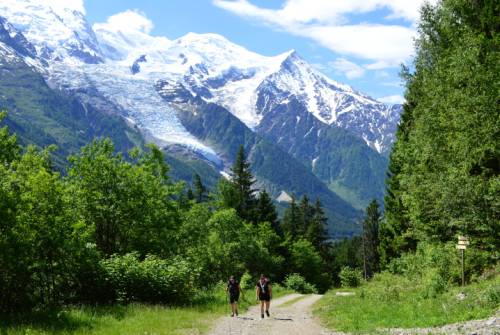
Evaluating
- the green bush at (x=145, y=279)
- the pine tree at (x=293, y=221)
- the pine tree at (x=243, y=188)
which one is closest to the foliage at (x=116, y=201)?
the green bush at (x=145, y=279)

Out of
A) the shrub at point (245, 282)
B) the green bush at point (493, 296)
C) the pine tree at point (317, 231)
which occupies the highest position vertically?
the pine tree at point (317, 231)

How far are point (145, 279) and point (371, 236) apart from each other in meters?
88.0

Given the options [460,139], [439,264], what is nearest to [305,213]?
[439,264]

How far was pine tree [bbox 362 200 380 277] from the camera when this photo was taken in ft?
342

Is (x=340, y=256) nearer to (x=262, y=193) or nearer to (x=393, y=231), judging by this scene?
(x=262, y=193)

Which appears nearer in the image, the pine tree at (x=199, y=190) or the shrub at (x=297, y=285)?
the shrub at (x=297, y=285)

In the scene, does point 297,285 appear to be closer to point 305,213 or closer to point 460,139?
point 305,213

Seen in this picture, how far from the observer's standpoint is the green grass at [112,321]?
1842 cm

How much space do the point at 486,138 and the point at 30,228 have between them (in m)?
21.1

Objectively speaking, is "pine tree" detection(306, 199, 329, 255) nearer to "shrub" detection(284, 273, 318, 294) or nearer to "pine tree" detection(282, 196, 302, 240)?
"pine tree" detection(282, 196, 302, 240)

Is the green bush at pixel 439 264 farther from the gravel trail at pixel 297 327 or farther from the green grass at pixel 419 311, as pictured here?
the gravel trail at pixel 297 327

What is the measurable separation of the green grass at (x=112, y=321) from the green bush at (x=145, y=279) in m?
1.46

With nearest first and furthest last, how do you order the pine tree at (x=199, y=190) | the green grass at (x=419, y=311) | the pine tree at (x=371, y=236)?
the green grass at (x=419, y=311), the pine tree at (x=371, y=236), the pine tree at (x=199, y=190)

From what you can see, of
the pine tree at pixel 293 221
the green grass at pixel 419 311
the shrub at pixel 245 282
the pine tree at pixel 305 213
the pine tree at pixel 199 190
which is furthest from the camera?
the pine tree at pixel 305 213
